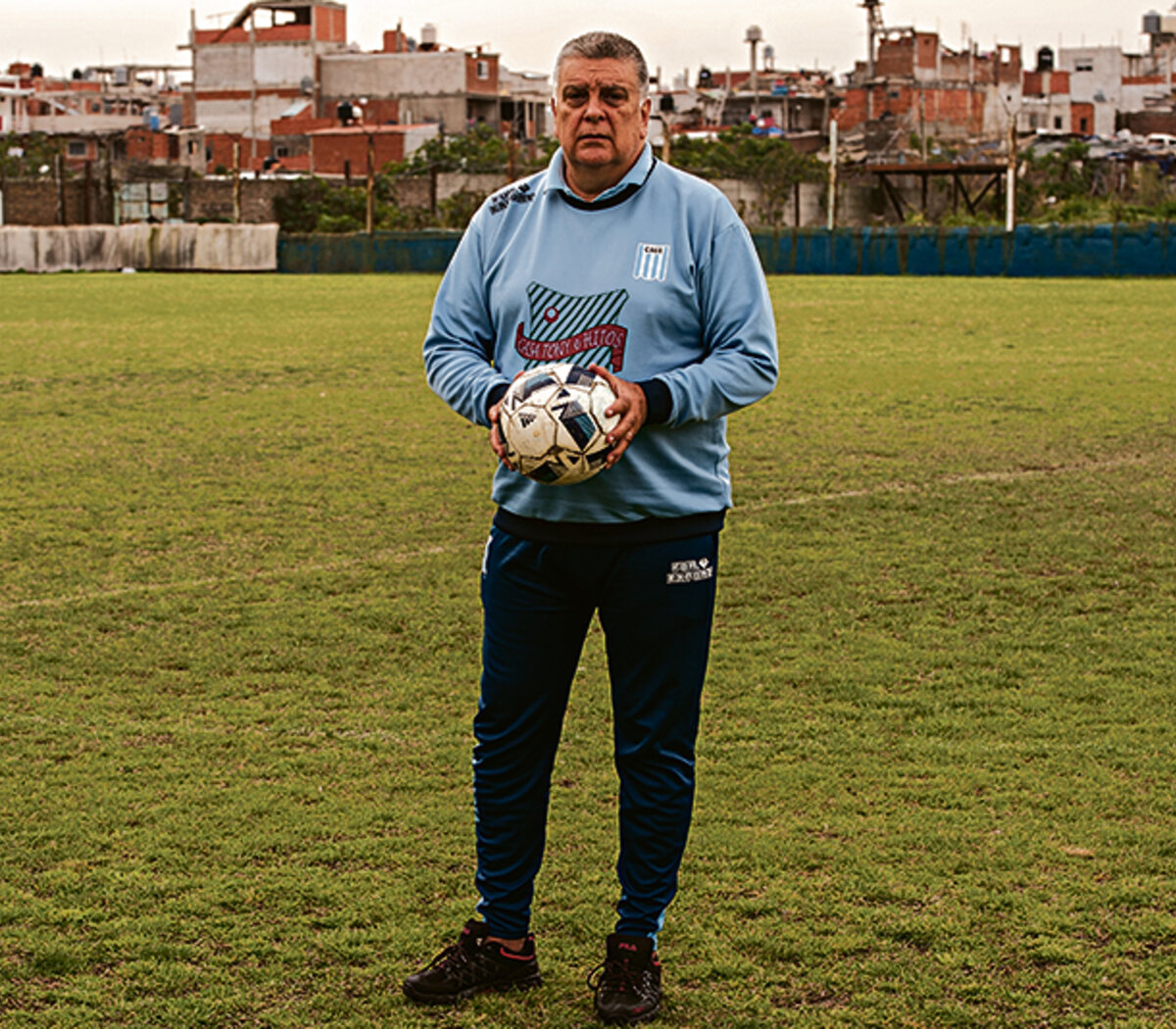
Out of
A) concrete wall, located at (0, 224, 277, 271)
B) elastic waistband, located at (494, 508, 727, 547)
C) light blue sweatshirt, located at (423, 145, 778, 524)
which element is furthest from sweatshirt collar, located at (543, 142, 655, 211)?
concrete wall, located at (0, 224, 277, 271)

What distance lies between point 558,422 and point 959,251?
32.1 metres

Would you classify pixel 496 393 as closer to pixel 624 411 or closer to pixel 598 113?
pixel 624 411

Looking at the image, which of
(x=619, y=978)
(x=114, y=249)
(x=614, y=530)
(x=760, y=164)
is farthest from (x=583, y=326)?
(x=760, y=164)

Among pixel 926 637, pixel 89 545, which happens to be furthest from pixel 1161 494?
pixel 89 545

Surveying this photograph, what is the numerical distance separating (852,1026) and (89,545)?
20.5 ft

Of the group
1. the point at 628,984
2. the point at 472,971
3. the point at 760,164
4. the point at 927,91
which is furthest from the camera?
the point at 927,91

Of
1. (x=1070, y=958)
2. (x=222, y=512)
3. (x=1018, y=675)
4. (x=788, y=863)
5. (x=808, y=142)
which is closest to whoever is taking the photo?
(x=1070, y=958)

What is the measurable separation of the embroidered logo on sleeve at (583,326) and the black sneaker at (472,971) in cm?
130

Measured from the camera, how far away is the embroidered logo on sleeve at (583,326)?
10.9 feet

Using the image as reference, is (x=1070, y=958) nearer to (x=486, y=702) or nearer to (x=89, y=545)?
(x=486, y=702)

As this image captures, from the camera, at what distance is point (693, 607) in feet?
11.3

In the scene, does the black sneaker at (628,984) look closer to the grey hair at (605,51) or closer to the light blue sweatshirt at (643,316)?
the light blue sweatshirt at (643,316)

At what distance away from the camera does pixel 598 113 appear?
3289mm

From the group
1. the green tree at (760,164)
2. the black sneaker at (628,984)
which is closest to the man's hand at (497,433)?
the black sneaker at (628,984)
